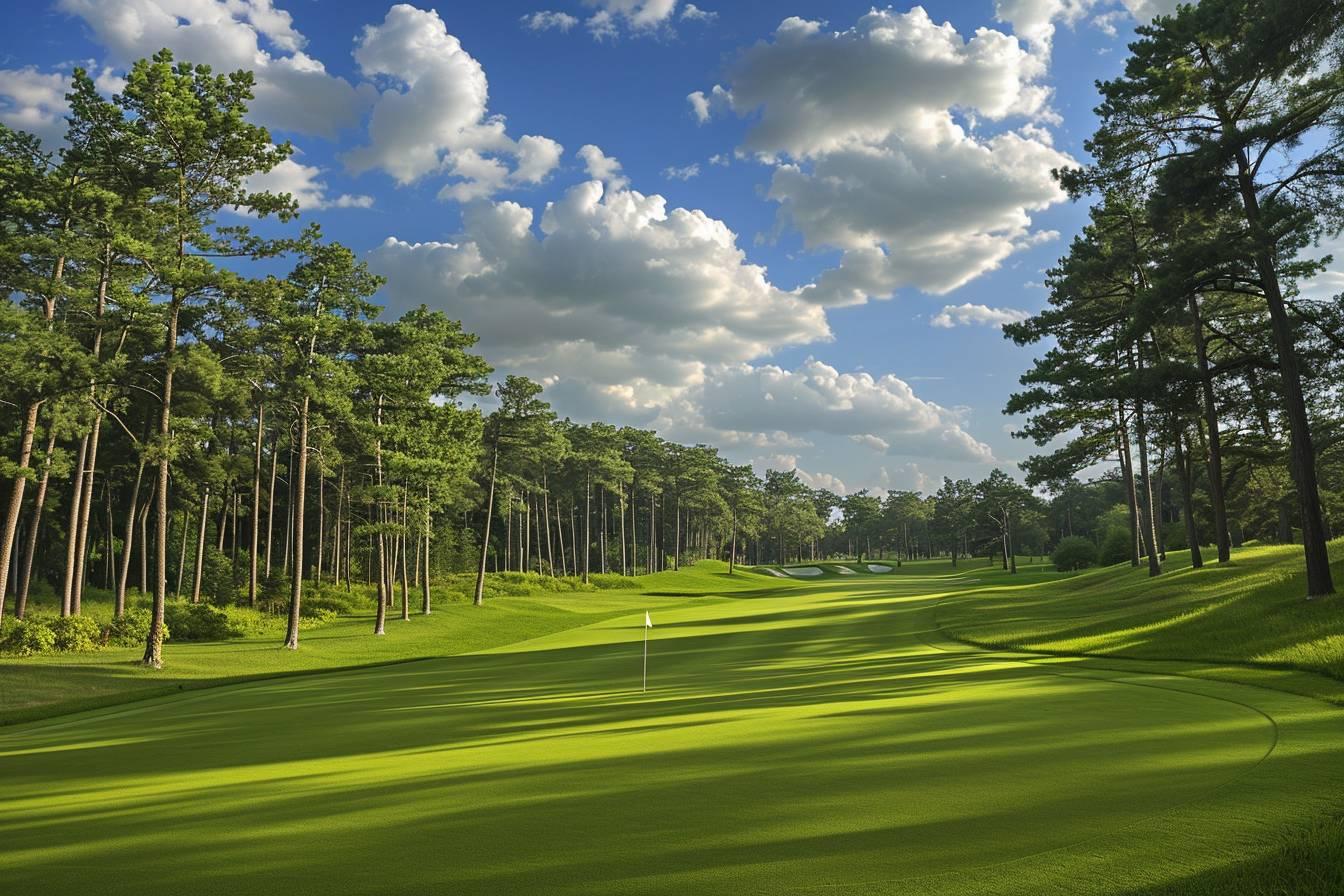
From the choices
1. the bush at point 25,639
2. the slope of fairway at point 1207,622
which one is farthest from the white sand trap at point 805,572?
the bush at point 25,639

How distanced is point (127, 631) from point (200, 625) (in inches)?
144

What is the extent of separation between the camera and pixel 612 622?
128ft

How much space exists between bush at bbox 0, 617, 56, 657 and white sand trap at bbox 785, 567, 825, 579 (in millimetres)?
86251

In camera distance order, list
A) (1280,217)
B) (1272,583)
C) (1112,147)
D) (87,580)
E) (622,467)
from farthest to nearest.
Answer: (622,467), (87,580), (1112,147), (1272,583), (1280,217)

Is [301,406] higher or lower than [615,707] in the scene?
higher

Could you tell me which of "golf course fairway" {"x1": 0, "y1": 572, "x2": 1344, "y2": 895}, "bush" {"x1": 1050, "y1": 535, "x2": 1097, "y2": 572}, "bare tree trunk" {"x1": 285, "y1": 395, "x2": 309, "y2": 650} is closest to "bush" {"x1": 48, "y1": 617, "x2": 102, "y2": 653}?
"bare tree trunk" {"x1": 285, "y1": 395, "x2": 309, "y2": 650}

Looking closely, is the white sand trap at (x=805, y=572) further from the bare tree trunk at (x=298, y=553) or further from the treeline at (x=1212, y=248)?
the bare tree trunk at (x=298, y=553)

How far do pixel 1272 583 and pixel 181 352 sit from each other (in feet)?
108

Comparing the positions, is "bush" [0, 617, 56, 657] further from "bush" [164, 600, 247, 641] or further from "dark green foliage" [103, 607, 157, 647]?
"bush" [164, 600, 247, 641]

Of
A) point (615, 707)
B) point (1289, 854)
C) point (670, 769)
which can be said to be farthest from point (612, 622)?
point (1289, 854)

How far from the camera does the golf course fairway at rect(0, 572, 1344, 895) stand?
4977 millimetres

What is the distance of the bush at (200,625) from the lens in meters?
31.8

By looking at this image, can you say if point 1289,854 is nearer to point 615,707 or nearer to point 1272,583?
point 615,707

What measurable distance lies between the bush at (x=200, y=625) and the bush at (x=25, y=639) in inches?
247
